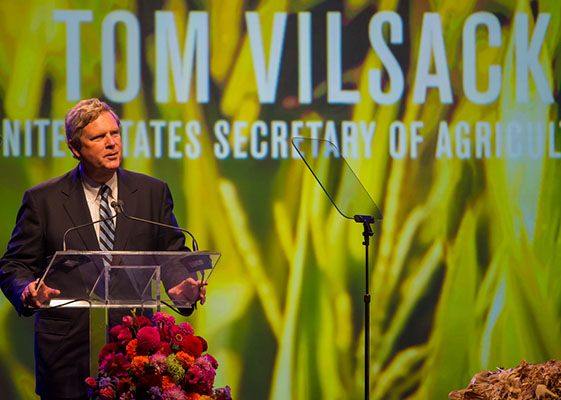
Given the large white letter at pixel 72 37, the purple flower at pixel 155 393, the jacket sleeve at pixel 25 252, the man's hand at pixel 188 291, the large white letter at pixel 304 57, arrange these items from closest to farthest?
the purple flower at pixel 155 393
the man's hand at pixel 188 291
the jacket sleeve at pixel 25 252
the large white letter at pixel 72 37
the large white letter at pixel 304 57

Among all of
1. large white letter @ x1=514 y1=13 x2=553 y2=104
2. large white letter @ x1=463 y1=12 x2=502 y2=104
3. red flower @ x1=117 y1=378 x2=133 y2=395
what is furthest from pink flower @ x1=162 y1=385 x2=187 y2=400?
large white letter @ x1=514 y1=13 x2=553 y2=104

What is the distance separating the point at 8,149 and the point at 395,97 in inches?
91.0

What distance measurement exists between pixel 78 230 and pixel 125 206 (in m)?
0.20

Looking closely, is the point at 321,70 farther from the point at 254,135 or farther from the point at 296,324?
the point at 296,324

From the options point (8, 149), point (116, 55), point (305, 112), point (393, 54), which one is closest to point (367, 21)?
point (393, 54)

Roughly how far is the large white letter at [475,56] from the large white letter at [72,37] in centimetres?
226

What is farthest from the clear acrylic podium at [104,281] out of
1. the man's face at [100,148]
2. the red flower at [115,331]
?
the man's face at [100,148]

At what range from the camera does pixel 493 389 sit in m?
2.65

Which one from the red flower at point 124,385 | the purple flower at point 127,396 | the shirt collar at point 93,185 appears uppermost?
the shirt collar at point 93,185

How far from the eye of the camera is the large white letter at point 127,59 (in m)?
4.61

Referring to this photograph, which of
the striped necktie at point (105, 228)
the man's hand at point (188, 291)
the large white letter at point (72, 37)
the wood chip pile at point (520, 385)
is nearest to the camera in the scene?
the wood chip pile at point (520, 385)

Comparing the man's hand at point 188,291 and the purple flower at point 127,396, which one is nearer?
the purple flower at point 127,396

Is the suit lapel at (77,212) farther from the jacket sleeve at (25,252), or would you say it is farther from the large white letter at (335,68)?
the large white letter at (335,68)

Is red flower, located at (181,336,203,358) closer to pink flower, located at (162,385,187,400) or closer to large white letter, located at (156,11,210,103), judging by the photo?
pink flower, located at (162,385,187,400)
